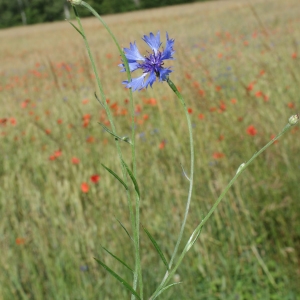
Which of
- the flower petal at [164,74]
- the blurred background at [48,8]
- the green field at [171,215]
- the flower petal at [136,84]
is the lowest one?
the green field at [171,215]

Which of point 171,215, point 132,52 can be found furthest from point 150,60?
point 171,215

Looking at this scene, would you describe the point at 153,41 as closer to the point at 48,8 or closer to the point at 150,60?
the point at 150,60

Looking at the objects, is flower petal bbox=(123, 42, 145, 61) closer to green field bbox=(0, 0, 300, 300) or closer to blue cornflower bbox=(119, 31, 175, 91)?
blue cornflower bbox=(119, 31, 175, 91)

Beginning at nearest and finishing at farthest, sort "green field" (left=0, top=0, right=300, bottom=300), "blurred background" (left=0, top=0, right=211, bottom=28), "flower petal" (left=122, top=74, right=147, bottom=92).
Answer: "flower petal" (left=122, top=74, right=147, bottom=92) < "green field" (left=0, top=0, right=300, bottom=300) < "blurred background" (left=0, top=0, right=211, bottom=28)

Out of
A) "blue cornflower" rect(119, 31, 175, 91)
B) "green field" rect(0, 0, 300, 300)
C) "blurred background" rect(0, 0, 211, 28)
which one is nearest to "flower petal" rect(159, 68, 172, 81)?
"blue cornflower" rect(119, 31, 175, 91)

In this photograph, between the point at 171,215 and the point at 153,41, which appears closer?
the point at 153,41

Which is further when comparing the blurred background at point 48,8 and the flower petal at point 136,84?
the blurred background at point 48,8

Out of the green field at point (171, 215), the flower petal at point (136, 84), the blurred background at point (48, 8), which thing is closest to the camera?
the flower petal at point (136, 84)

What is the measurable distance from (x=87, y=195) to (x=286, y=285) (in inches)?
30.2

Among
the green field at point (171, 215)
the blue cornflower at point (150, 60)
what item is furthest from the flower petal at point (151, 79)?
the green field at point (171, 215)

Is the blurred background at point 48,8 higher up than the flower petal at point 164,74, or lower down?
higher up

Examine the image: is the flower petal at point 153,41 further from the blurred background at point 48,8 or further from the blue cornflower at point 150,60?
the blurred background at point 48,8

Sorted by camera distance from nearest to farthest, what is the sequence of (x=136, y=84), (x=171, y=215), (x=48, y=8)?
1. (x=136, y=84)
2. (x=171, y=215)
3. (x=48, y=8)

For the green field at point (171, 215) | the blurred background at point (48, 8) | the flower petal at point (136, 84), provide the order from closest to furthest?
the flower petal at point (136, 84) < the green field at point (171, 215) < the blurred background at point (48, 8)
